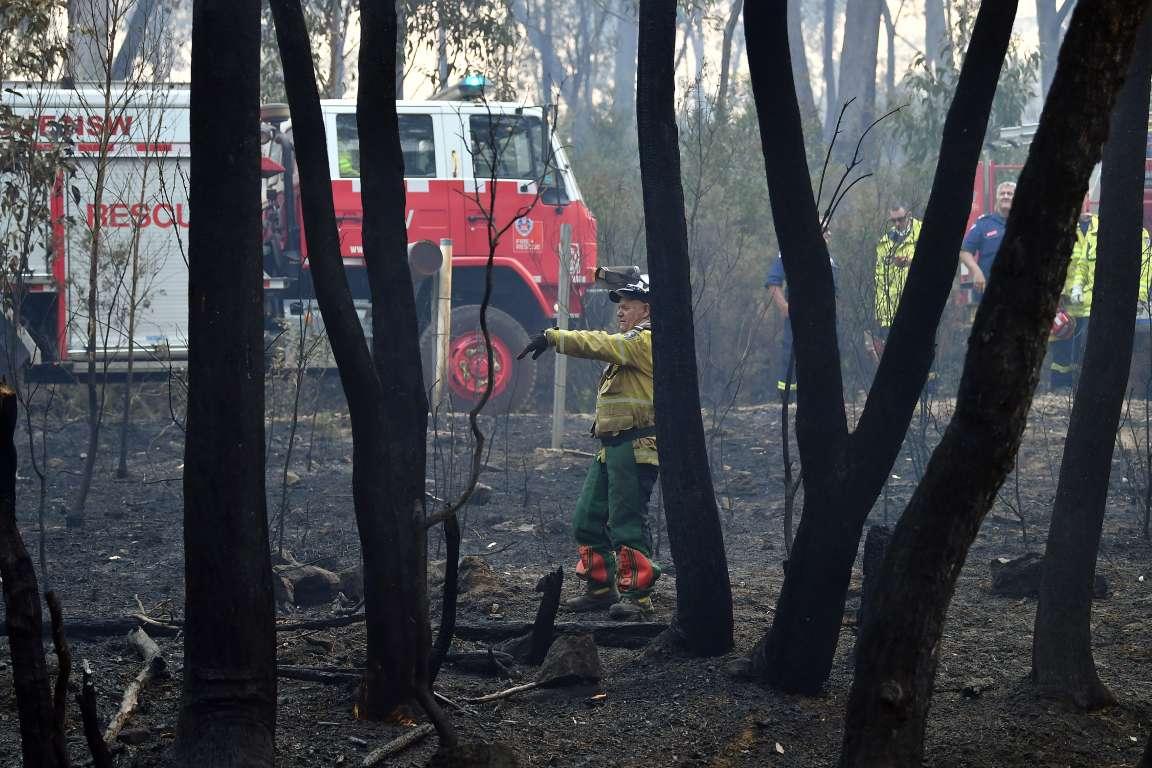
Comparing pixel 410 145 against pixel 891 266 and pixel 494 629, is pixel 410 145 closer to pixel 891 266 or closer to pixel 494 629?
pixel 891 266

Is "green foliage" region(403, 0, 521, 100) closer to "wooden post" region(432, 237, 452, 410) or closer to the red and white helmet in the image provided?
"wooden post" region(432, 237, 452, 410)

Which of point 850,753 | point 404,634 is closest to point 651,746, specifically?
point 404,634

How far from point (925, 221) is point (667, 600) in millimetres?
2923

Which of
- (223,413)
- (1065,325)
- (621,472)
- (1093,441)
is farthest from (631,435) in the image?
(1065,325)

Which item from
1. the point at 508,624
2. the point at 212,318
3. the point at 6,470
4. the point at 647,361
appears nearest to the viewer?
the point at 6,470

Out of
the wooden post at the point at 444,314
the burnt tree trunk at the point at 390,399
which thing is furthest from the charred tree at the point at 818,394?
the wooden post at the point at 444,314

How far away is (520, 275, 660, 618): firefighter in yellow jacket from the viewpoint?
635 cm

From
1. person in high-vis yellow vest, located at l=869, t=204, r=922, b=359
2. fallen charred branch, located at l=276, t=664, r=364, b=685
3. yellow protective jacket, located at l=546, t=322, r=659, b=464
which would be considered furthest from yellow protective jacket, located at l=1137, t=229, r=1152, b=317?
fallen charred branch, located at l=276, t=664, r=364, b=685

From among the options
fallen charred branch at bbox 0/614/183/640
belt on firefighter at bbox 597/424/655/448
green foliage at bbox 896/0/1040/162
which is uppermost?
green foliage at bbox 896/0/1040/162

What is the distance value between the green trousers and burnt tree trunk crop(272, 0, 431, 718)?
7.03ft

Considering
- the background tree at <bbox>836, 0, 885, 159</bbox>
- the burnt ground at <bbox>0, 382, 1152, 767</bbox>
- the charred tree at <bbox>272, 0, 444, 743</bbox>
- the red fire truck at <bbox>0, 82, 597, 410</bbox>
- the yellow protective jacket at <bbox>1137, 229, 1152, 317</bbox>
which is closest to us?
the charred tree at <bbox>272, 0, 444, 743</bbox>

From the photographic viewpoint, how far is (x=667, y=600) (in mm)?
6711

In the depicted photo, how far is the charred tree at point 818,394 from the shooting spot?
174 inches

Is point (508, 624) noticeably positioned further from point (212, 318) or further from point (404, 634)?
point (212, 318)
